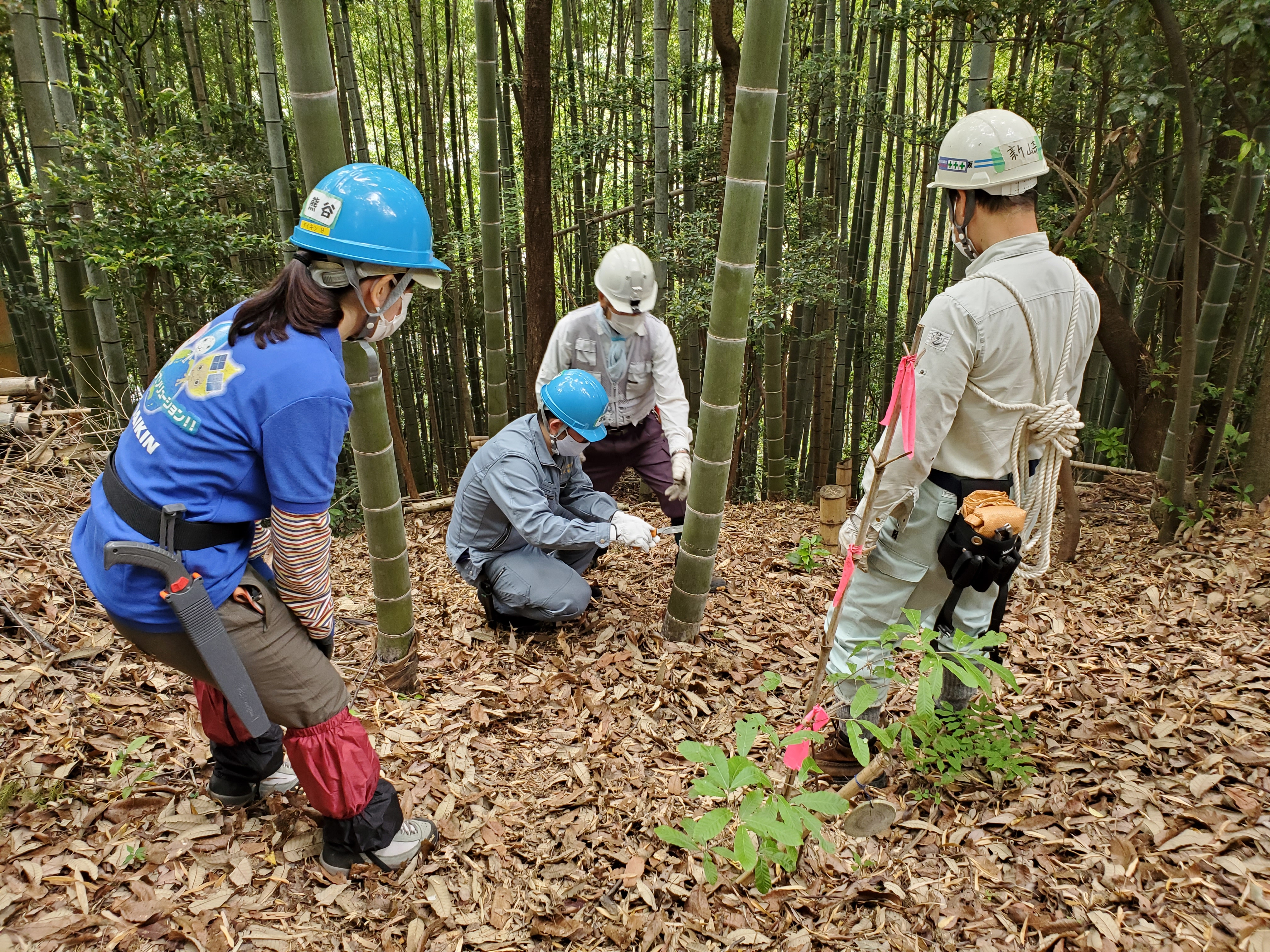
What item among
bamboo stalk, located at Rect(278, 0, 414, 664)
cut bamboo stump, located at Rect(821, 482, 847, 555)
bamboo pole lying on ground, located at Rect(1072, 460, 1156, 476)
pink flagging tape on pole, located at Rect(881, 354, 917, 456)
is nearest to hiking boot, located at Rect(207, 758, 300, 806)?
bamboo stalk, located at Rect(278, 0, 414, 664)

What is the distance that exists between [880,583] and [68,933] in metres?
2.22

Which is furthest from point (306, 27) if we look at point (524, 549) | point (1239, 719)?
point (1239, 719)

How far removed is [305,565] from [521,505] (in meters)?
1.42

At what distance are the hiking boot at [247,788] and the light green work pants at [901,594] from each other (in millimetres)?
1662

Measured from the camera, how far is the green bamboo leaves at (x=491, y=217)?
13.9 feet

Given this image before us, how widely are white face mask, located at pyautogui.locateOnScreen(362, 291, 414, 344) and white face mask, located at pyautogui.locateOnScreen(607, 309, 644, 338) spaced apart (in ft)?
6.12

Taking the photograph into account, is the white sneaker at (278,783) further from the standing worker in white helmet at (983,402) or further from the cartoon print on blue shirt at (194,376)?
the standing worker in white helmet at (983,402)

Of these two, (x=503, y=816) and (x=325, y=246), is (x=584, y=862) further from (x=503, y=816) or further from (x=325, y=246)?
(x=325, y=246)

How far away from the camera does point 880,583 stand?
2.25 metres

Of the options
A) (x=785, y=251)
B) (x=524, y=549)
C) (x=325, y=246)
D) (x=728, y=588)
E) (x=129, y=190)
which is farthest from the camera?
(x=785, y=251)

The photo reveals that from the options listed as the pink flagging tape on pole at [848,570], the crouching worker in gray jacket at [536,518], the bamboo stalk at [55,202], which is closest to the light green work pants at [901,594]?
the pink flagging tape on pole at [848,570]

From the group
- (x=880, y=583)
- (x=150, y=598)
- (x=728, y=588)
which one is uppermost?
(x=150, y=598)

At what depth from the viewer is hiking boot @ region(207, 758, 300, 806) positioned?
6.86 feet

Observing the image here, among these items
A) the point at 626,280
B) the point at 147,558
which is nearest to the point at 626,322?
the point at 626,280
